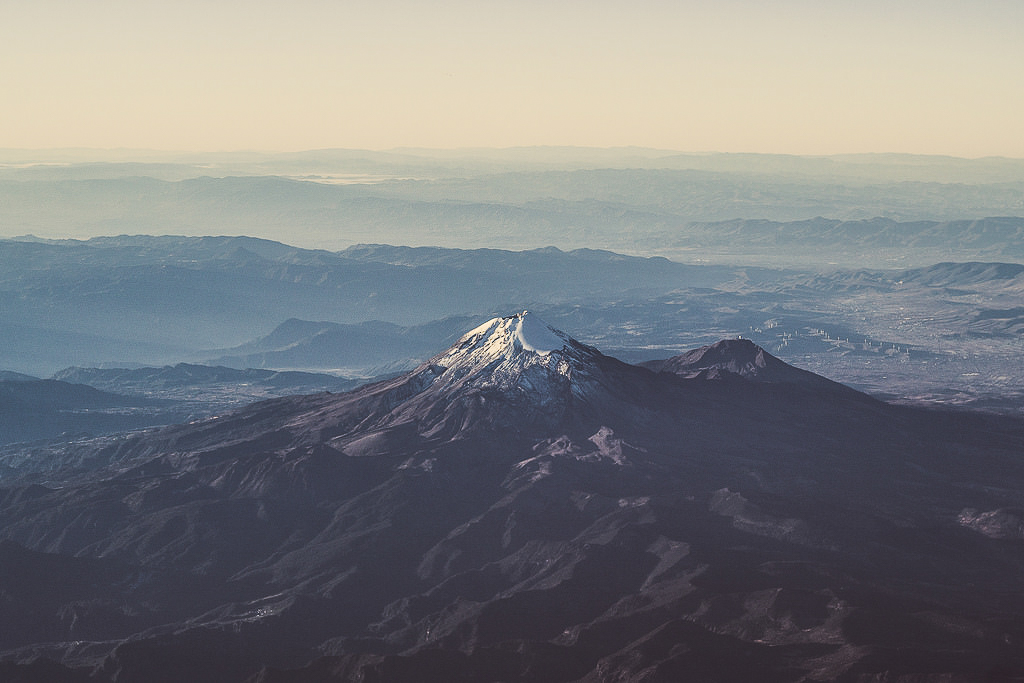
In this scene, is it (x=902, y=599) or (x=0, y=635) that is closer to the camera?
(x=902, y=599)

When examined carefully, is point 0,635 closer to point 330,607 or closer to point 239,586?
point 239,586

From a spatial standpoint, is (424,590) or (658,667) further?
(424,590)

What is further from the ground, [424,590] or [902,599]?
[902,599]

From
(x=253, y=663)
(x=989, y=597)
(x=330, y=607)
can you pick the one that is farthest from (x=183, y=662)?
(x=989, y=597)

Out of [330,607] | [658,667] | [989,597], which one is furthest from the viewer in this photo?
[330,607]

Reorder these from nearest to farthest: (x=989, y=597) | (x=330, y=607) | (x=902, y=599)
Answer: (x=902, y=599) → (x=989, y=597) → (x=330, y=607)

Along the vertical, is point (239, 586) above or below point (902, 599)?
below

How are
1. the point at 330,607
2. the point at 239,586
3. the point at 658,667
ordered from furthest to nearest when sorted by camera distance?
the point at 239,586 < the point at 330,607 < the point at 658,667

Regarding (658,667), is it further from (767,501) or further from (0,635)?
(0,635)

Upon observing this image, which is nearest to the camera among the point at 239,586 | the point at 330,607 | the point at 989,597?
the point at 989,597

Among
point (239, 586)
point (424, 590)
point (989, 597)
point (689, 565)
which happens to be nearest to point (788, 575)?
point (689, 565)
